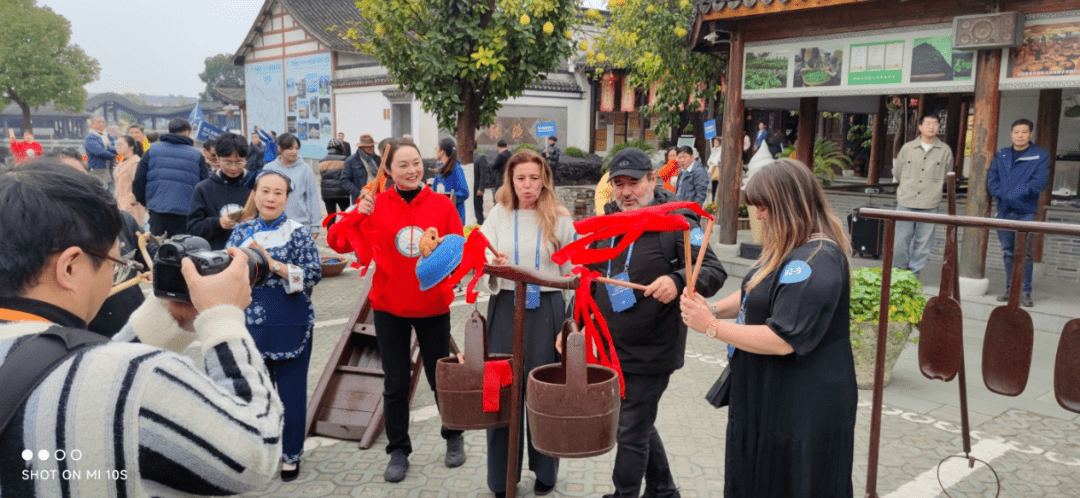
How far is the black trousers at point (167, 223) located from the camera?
7.25 metres

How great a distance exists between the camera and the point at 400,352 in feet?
13.3

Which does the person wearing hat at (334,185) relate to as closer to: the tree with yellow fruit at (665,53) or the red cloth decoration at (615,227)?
the tree with yellow fruit at (665,53)

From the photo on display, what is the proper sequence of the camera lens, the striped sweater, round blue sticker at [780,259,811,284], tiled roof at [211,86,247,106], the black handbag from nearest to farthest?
the striped sweater < the camera lens < round blue sticker at [780,259,811,284] < the black handbag < tiled roof at [211,86,247,106]

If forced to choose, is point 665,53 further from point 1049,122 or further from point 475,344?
point 475,344

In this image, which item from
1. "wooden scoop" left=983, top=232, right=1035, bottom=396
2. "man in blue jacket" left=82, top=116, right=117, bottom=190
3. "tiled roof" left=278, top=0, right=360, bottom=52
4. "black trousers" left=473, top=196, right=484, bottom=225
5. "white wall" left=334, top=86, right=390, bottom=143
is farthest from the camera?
"tiled roof" left=278, top=0, right=360, bottom=52

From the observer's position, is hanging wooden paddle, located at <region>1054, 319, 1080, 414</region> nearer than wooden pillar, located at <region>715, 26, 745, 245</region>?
Yes

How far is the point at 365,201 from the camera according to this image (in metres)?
3.89

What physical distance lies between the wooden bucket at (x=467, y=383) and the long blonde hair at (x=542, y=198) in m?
0.78

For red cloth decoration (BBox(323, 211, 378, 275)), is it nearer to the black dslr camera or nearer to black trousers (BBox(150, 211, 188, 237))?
the black dslr camera

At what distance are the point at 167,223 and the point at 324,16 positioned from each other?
23.9m

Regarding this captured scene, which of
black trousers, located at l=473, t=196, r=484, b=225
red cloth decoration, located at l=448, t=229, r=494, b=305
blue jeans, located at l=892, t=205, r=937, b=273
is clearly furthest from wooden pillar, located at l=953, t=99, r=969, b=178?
red cloth decoration, located at l=448, t=229, r=494, b=305

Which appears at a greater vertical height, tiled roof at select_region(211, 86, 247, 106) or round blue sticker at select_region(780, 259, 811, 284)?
tiled roof at select_region(211, 86, 247, 106)

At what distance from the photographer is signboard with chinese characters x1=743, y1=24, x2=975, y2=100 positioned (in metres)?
8.14

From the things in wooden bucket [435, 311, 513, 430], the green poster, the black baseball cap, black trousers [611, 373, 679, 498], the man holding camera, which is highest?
the green poster
